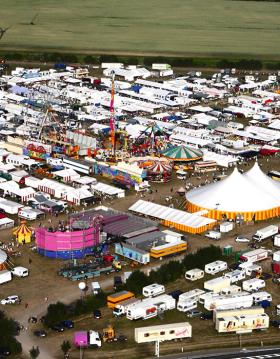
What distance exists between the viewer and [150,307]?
3625 centimetres

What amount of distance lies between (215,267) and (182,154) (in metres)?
17.3

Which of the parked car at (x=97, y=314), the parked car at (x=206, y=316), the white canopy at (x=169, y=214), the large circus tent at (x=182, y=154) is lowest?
the parked car at (x=206, y=316)

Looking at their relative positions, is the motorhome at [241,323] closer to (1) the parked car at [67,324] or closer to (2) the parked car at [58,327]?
(1) the parked car at [67,324]

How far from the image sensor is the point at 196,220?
45.9 meters

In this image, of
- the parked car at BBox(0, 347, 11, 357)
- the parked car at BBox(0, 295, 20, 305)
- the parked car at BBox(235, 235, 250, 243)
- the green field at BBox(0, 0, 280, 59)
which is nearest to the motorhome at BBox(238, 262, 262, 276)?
the parked car at BBox(235, 235, 250, 243)

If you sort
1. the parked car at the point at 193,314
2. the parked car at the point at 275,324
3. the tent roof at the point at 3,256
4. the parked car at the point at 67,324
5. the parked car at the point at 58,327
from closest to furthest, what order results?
the parked car at the point at 58,327, the parked car at the point at 67,324, the parked car at the point at 275,324, the parked car at the point at 193,314, the tent roof at the point at 3,256

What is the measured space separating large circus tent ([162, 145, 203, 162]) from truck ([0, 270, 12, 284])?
1857 centimetres

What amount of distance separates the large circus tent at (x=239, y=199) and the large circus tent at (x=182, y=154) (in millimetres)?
7588

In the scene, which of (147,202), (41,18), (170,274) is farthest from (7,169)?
(41,18)

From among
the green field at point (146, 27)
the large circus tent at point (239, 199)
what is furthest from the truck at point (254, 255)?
the green field at point (146, 27)

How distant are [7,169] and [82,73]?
93.7ft

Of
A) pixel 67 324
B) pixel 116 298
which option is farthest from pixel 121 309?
pixel 67 324

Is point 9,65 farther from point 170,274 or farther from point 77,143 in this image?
point 170,274

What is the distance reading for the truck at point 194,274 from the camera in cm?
3950
